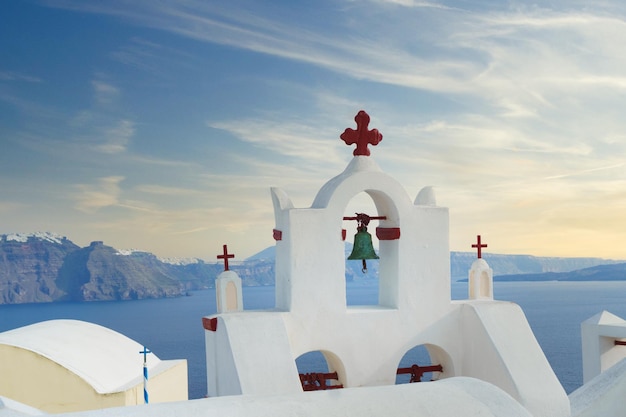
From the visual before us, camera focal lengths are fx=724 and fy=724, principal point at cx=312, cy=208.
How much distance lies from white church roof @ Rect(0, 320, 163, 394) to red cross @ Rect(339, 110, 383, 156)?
6257 millimetres

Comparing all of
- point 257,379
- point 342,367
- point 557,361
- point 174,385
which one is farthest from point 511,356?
point 557,361

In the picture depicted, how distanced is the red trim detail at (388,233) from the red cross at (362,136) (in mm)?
1153

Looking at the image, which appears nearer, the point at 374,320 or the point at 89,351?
the point at 374,320

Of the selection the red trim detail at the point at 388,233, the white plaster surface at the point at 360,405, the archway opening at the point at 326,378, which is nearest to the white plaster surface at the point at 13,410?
the white plaster surface at the point at 360,405

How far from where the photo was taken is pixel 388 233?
35.5ft

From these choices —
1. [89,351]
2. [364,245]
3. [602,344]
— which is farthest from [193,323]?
[364,245]

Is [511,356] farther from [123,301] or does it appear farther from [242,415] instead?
[123,301]

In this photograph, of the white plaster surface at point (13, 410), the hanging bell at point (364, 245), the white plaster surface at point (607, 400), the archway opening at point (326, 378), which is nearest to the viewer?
the white plaster surface at point (13, 410)

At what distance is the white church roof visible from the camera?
13.0 metres

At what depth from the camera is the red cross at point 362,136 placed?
10766mm

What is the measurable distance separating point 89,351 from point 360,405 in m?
8.47

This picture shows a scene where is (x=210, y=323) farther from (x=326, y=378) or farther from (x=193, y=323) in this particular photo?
(x=193, y=323)

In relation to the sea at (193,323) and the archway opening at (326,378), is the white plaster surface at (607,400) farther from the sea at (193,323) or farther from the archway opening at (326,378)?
the sea at (193,323)

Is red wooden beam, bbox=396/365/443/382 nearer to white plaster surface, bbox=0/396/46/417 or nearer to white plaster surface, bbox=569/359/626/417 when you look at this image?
white plaster surface, bbox=569/359/626/417
